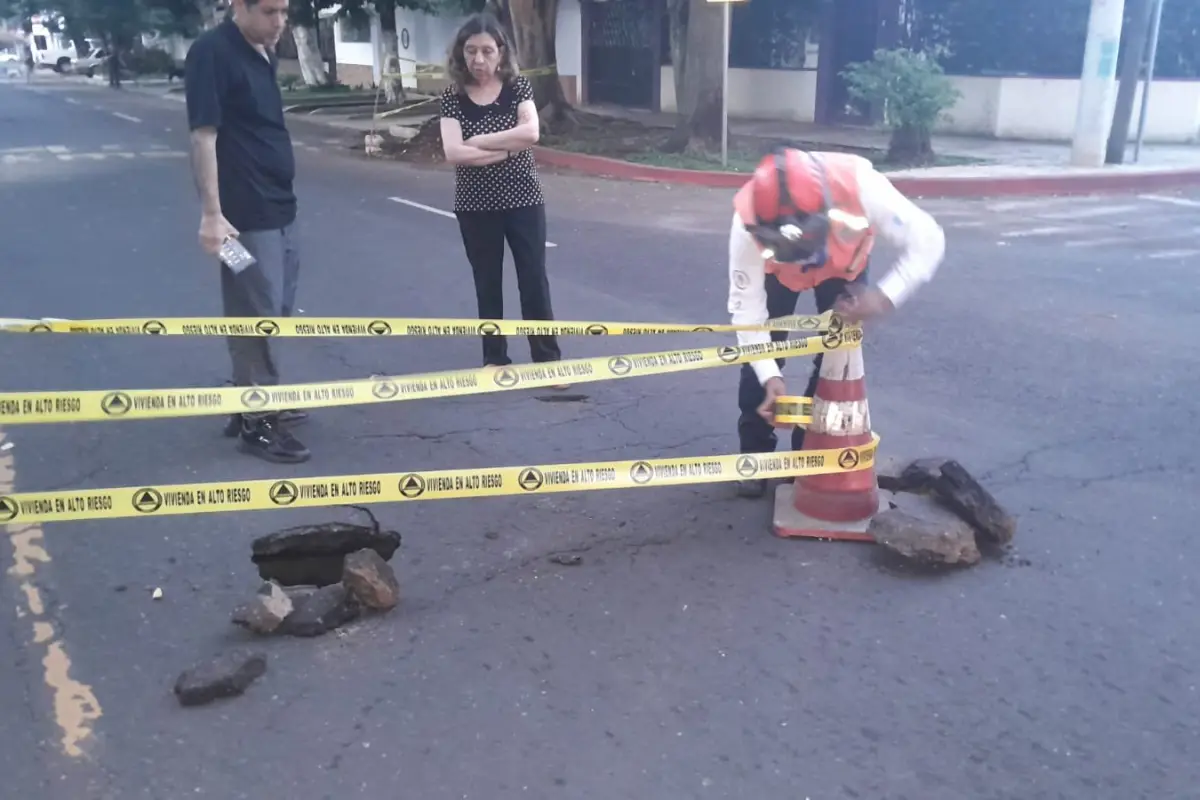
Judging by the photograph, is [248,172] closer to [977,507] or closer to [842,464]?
[842,464]

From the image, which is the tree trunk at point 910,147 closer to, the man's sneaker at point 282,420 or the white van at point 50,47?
the man's sneaker at point 282,420

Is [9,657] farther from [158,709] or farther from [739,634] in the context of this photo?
[739,634]

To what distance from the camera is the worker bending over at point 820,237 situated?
3602 mm

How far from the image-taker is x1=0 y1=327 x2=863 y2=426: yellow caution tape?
3.64 m

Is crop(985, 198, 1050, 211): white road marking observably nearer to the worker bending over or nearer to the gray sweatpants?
the worker bending over

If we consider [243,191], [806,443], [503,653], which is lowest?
[503,653]

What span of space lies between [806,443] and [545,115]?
16397mm

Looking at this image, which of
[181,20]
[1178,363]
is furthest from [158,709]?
[181,20]

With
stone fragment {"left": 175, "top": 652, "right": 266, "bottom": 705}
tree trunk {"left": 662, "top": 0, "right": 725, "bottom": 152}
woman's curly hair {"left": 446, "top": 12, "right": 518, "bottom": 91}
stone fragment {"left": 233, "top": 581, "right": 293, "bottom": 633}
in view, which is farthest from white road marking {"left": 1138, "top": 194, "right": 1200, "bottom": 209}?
stone fragment {"left": 175, "top": 652, "right": 266, "bottom": 705}

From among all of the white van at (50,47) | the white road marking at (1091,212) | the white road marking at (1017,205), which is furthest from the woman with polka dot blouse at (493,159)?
the white van at (50,47)

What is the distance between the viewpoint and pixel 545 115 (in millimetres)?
19719

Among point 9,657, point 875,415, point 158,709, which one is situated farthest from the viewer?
point 875,415

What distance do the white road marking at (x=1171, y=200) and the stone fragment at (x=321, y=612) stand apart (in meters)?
11.4

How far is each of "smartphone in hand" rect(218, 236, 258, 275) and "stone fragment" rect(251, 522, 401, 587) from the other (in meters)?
1.40
